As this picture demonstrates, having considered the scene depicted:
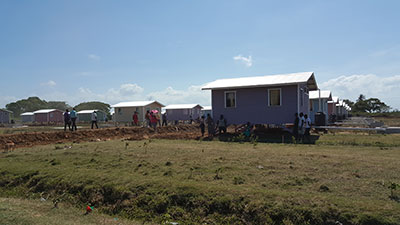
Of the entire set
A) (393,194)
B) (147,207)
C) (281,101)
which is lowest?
→ (147,207)

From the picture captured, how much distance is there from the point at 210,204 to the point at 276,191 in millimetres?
1403

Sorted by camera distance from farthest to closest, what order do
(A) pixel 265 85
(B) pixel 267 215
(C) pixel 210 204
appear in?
1. (A) pixel 265 85
2. (C) pixel 210 204
3. (B) pixel 267 215

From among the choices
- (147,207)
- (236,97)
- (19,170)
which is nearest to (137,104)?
(236,97)

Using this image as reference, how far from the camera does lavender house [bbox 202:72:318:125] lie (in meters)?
19.9

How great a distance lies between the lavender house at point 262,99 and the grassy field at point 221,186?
9.27 meters

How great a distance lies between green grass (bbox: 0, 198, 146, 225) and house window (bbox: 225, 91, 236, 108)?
1524 cm

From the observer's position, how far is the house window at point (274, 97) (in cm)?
2039

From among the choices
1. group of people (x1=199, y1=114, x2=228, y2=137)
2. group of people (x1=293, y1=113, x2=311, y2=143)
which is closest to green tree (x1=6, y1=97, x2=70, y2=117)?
group of people (x1=199, y1=114, x2=228, y2=137)

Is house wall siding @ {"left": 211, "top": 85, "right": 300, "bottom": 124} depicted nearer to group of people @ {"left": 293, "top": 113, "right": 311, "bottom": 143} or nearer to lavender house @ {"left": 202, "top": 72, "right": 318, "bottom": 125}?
lavender house @ {"left": 202, "top": 72, "right": 318, "bottom": 125}

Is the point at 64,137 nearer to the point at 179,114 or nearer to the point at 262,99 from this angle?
the point at 262,99

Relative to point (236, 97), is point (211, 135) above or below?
below

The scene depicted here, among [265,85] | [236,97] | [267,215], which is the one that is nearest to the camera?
[267,215]

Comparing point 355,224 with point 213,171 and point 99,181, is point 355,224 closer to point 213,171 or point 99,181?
point 213,171

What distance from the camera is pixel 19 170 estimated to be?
1025 cm
